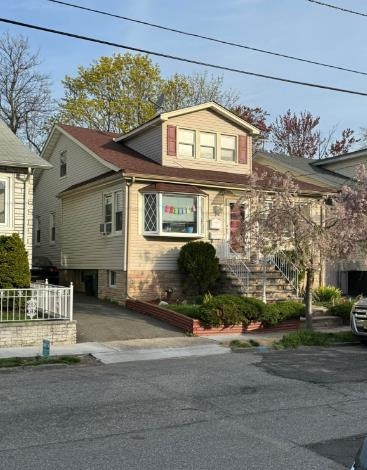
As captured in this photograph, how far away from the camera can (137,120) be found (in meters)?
40.7

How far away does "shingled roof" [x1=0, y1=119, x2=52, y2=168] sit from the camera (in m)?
17.3

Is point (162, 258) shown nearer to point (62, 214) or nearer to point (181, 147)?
point (181, 147)

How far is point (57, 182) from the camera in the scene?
1020 inches

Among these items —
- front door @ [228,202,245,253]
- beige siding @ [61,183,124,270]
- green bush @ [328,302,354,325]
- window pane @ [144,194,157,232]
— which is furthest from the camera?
front door @ [228,202,245,253]

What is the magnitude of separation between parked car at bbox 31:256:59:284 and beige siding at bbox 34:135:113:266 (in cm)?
58

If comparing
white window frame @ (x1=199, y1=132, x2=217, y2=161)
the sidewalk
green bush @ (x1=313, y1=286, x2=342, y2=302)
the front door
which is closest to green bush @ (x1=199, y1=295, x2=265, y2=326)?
the sidewalk

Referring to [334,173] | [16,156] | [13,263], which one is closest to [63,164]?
[16,156]

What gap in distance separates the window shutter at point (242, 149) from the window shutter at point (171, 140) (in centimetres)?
278

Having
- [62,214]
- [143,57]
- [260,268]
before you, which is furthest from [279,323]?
[143,57]

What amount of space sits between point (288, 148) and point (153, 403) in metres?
41.9

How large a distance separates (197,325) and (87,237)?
28.3 ft

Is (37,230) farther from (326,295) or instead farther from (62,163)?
(326,295)

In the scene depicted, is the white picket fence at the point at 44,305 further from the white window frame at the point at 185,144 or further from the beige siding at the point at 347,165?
the beige siding at the point at 347,165

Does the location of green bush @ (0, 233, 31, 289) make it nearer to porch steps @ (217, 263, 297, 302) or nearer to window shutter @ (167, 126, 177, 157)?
porch steps @ (217, 263, 297, 302)
